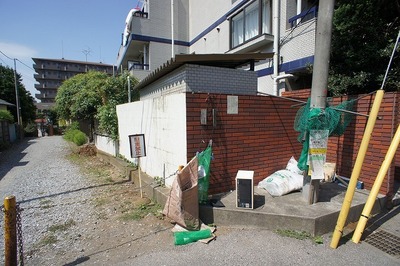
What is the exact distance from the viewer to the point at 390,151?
3.43m

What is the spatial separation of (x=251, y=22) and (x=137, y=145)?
8383mm

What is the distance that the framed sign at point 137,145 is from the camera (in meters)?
5.01

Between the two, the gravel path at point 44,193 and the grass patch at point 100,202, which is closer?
the gravel path at point 44,193

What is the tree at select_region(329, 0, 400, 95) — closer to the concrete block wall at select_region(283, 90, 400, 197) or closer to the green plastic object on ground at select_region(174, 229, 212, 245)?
the concrete block wall at select_region(283, 90, 400, 197)

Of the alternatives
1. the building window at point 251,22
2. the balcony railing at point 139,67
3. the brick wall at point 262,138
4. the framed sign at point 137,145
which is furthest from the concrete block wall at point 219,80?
the balcony railing at point 139,67

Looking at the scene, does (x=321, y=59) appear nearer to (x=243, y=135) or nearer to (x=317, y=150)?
(x=317, y=150)

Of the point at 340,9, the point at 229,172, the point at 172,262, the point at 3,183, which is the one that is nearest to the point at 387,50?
the point at 340,9

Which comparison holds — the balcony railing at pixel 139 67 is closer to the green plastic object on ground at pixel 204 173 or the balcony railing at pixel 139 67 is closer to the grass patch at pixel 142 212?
the grass patch at pixel 142 212

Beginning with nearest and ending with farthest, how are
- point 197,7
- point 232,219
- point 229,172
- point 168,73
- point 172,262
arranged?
point 172,262 < point 232,219 < point 229,172 < point 168,73 < point 197,7

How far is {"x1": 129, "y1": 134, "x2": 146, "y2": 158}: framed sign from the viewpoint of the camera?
501cm

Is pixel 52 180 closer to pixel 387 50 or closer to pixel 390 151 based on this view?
pixel 390 151

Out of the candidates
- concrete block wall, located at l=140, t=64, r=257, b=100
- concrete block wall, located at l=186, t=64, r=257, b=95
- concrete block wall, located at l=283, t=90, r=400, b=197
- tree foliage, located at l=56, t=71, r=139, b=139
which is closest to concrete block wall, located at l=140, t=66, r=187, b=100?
concrete block wall, located at l=140, t=64, r=257, b=100

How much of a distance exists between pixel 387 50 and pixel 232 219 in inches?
220

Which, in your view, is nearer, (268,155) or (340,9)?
(268,155)
